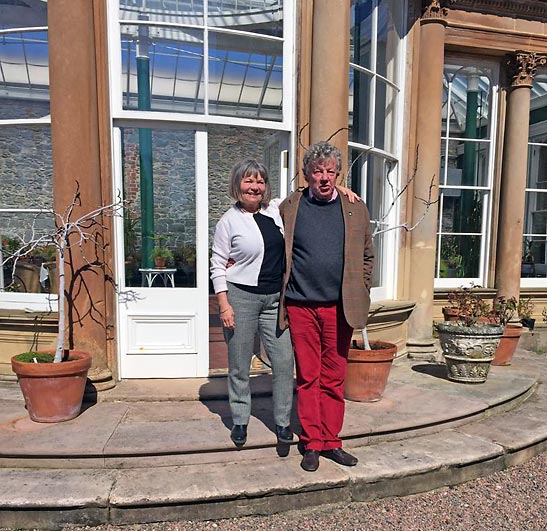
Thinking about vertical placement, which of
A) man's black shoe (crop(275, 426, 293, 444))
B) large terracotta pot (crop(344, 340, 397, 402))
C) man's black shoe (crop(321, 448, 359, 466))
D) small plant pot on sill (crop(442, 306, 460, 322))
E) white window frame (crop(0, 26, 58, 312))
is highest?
white window frame (crop(0, 26, 58, 312))

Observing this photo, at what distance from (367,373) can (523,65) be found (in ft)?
14.0

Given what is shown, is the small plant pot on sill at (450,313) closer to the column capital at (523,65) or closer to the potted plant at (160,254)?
the column capital at (523,65)

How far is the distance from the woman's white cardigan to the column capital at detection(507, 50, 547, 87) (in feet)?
15.0

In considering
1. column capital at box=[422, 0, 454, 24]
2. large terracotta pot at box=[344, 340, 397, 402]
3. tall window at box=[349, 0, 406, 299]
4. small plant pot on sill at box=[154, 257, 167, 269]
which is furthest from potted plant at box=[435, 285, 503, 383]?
column capital at box=[422, 0, 454, 24]

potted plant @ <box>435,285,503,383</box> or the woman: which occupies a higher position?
the woman

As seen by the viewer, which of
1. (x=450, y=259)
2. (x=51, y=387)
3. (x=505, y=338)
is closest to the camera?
(x=51, y=387)

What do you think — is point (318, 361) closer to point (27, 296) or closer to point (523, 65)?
point (27, 296)

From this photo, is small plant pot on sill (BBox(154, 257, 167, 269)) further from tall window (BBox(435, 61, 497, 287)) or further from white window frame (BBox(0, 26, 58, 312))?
tall window (BBox(435, 61, 497, 287))

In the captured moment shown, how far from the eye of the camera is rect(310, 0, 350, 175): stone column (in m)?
3.60

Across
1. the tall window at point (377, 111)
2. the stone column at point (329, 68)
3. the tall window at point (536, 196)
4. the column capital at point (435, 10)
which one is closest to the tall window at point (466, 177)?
the tall window at point (536, 196)

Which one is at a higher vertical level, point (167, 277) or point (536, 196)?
point (536, 196)

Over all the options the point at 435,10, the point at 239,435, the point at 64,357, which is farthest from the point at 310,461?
the point at 435,10

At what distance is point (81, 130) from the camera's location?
325 cm

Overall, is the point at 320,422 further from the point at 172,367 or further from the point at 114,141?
the point at 114,141
